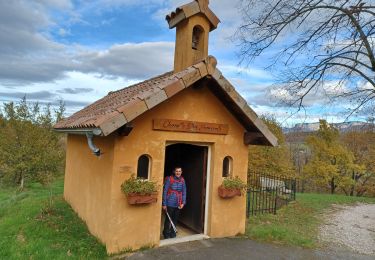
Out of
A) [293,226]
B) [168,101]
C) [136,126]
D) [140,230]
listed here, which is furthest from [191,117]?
[293,226]

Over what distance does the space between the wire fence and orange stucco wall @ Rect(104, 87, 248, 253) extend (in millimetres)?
4454

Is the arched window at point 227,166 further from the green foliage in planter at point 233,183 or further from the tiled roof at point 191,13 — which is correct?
the tiled roof at point 191,13

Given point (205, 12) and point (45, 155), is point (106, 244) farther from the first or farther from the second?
point (45, 155)

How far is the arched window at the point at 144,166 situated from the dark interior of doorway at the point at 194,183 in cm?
157

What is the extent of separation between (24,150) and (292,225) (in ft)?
47.9

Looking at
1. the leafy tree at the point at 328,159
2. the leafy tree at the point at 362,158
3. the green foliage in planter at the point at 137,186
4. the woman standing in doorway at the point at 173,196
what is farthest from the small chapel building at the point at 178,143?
the leafy tree at the point at 362,158

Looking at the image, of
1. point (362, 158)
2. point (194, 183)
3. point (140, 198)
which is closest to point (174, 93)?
point (140, 198)

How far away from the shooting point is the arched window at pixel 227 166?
27.7 ft

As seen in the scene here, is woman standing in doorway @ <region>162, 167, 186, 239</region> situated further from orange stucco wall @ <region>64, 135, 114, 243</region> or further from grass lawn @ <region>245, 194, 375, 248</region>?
grass lawn @ <region>245, 194, 375, 248</region>

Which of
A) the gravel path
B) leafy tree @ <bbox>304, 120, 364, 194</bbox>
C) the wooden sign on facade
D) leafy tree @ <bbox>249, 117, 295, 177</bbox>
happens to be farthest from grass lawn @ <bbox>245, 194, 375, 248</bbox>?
leafy tree @ <bbox>304, 120, 364, 194</bbox>

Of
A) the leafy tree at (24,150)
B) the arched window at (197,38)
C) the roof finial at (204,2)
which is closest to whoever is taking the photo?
the roof finial at (204,2)

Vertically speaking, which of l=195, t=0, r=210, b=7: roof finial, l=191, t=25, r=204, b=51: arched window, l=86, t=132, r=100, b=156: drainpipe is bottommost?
l=86, t=132, r=100, b=156: drainpipe

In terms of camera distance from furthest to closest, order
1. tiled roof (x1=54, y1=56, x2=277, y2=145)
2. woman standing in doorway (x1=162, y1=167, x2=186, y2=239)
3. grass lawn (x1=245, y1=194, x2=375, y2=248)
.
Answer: grass lawn (x1=245, y1=194, x2=375, y2=248) → woman standing in doorway (x1=162, y1=167, x2=186, y2=239) → tiled roof (x1=54, y1=56, x2=277, y2=145)

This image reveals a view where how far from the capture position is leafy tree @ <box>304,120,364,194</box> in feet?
81.7
